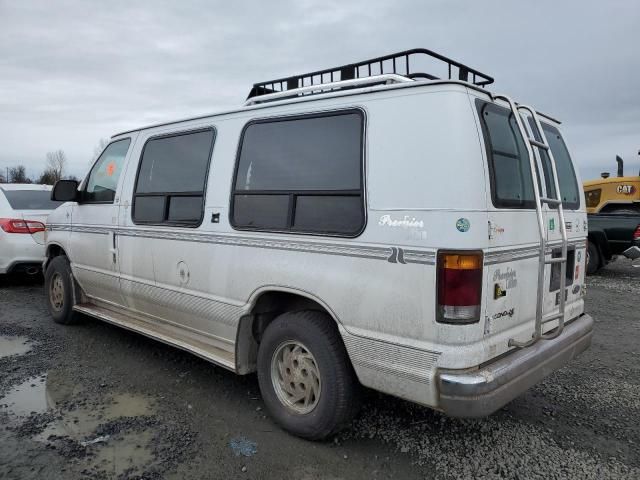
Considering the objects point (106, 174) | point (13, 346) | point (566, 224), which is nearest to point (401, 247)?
point (566, 224)

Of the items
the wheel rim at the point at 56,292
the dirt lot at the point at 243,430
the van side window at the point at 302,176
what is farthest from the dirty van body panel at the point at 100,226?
the van side window at the point at 302,176

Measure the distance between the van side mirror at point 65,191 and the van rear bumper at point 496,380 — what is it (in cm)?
437

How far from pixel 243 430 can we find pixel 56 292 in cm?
365

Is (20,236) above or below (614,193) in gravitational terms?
below

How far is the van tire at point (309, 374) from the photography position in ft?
10.4

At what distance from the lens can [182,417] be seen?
375 centimetres

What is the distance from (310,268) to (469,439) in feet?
5.16

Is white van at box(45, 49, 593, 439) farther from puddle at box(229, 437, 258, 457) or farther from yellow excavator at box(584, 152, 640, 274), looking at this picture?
yellow excavator at box(584, 152, 640, 274)

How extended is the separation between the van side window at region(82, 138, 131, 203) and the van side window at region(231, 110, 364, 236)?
1890 millimetres

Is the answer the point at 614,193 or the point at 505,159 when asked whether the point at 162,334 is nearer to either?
the point at 505,159

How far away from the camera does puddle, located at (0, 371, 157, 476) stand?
320 cm

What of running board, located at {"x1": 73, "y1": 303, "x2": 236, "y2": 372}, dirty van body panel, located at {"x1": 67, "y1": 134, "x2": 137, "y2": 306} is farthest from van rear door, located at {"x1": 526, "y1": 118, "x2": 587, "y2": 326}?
dirty van body panel, located at {"x1": 67, "y1": 134, "x2": 137, "y2": 306}

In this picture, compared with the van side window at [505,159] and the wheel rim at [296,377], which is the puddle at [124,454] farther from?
the van side window at [505,159]

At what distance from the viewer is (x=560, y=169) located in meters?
3.97
